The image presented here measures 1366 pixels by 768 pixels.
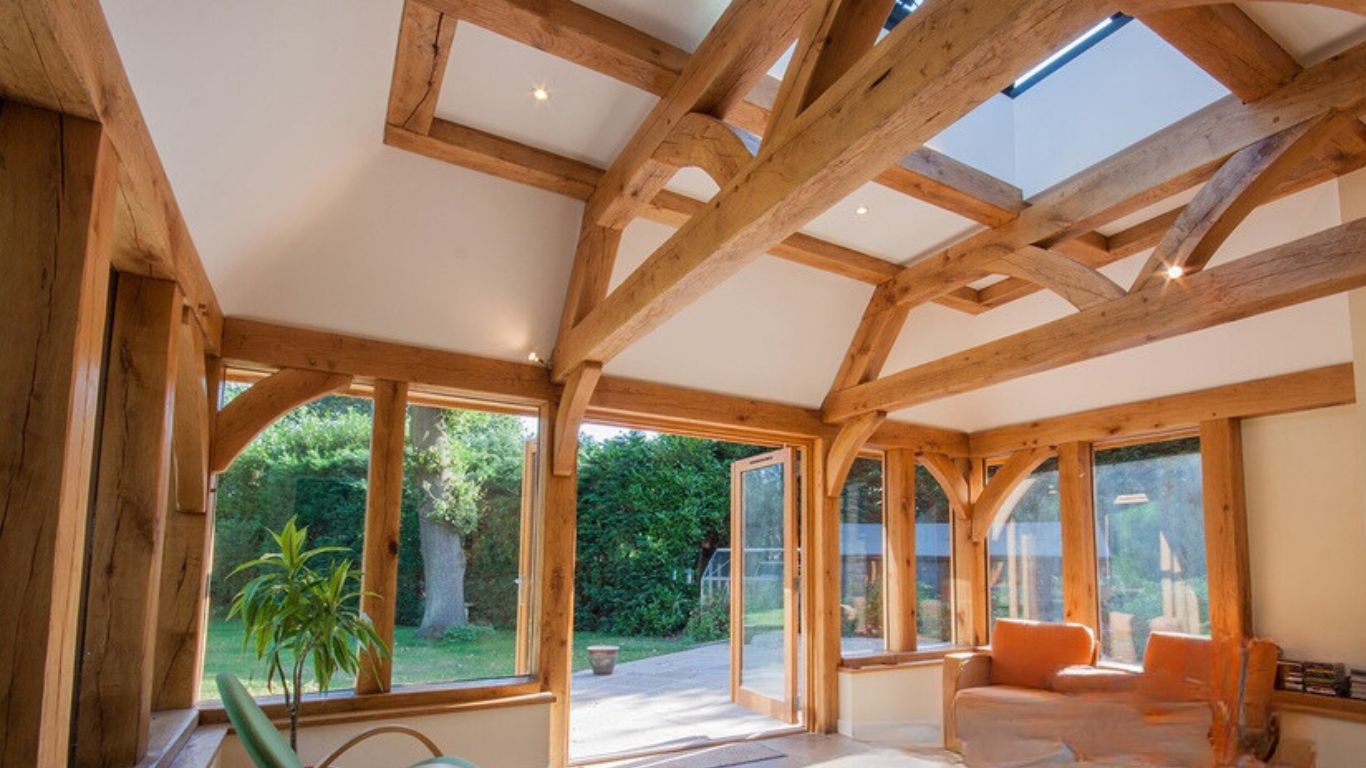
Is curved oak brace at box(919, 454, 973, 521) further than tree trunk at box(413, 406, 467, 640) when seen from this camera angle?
Yes

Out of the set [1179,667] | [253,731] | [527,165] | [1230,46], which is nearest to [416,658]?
[253,731]

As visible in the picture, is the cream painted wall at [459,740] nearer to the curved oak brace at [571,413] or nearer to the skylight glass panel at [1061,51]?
the curved oak brace at [571,413]

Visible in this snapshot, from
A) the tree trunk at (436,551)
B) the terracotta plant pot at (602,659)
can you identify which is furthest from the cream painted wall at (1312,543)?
the terracotta plant pot at (602,659)

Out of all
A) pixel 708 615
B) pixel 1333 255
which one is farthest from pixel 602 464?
pixel 1333 255

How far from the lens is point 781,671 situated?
20.0ft

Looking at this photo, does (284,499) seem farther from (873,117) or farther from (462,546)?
(873,117)

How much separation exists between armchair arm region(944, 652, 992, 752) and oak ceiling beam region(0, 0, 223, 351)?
197 inches

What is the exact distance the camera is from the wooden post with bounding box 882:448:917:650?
6312 mm

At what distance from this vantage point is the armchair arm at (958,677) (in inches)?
212

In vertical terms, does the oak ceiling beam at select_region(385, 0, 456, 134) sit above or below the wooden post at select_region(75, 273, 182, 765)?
above

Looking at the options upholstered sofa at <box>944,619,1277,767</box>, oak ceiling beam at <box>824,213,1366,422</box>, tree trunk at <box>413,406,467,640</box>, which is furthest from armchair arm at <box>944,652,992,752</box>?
tree trunk at <box>413,406,467,640</box>

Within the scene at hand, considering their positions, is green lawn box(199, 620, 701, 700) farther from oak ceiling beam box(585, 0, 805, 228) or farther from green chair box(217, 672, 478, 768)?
oak ceiling beam box(585, 0, 805, 228)

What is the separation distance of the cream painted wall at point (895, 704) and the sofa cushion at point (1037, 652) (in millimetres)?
532

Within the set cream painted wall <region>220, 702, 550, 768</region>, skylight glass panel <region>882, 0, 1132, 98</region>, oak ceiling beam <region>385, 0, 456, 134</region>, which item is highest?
skylight glass panel <region>882, 0, 1132, 98</region>
